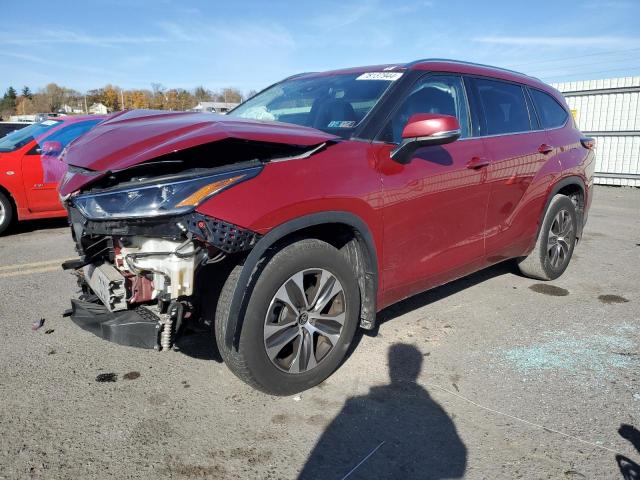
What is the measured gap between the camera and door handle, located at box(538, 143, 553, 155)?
446 centimetres

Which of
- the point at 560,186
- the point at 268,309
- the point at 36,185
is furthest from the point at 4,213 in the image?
the point at 560,186

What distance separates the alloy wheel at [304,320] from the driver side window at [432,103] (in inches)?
39.2

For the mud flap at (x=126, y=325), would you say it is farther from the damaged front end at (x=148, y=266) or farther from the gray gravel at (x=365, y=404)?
the gray gravel at (x=365, y=404)

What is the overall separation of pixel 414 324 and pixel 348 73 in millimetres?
1983

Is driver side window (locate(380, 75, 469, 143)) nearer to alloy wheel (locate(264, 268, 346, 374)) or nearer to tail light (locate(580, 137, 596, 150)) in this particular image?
alloy wheel (locate(264, 268, 346, 374))

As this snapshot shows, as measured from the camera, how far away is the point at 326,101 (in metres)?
3.63

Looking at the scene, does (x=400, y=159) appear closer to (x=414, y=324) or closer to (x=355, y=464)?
(x=414, y=324)

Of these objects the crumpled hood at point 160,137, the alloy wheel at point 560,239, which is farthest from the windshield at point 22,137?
the alloy wheel at point 560,239

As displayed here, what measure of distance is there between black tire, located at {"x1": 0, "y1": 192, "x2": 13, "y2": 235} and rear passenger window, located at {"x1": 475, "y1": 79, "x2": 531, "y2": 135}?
22.0 feet

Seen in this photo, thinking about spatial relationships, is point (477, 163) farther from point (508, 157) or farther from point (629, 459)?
point (629, 459)

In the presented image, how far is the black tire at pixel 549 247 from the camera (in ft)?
15.8

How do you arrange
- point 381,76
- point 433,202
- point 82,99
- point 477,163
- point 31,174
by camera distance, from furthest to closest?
point 82,99 < point 31,174 < point 477,163 < point 381,76 < point 433,202

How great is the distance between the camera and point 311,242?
112 inches

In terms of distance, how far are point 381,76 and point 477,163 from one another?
92cm
